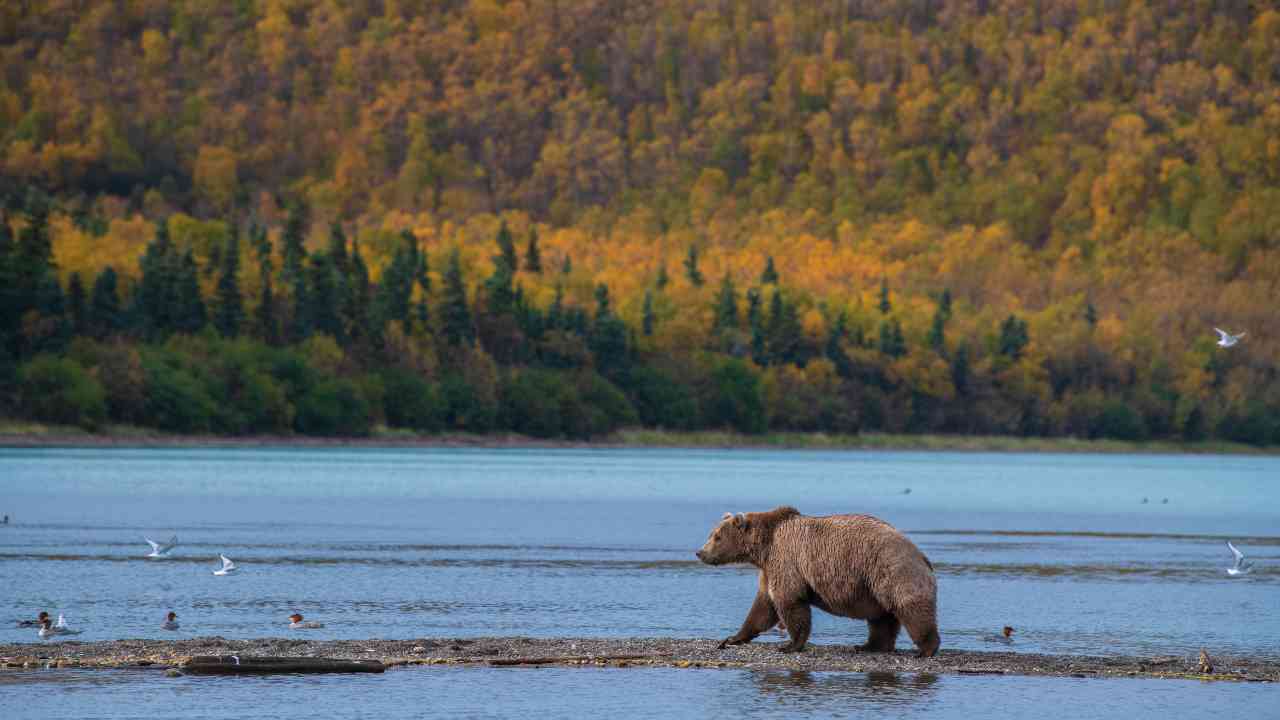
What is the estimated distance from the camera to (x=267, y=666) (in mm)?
29266

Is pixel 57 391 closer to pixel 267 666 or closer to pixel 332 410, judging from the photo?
pixel 332 410

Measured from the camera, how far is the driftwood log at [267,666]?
29.0 m

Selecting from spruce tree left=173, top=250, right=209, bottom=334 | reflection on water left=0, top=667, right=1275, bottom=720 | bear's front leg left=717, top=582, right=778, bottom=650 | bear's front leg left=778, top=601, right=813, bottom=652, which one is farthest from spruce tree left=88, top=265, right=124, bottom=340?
bear's front leg left=778, top=601, right=813, bottom=652

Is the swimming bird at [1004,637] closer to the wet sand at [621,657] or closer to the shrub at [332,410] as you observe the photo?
the wet sand at [621,657]

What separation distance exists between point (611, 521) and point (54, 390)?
84.6 metres

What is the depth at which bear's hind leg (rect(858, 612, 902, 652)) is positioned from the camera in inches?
1220

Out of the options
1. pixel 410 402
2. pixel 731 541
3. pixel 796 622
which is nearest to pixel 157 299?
pixel 410 402

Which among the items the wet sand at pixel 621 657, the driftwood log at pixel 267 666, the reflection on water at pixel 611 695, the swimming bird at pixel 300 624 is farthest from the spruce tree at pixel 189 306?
the reflection on water at pixel 611 695

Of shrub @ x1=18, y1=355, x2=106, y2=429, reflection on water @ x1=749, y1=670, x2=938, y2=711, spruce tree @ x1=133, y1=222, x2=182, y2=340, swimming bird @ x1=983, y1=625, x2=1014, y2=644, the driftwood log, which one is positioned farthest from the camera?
spruce tree @ x1=133, y1=222, x2=182, y2=340

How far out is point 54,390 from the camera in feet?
502

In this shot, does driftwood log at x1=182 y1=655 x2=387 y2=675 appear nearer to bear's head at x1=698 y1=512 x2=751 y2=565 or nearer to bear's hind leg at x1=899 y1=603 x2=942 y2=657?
bear's head at x1=698 y1=512 x2=751 y2=565

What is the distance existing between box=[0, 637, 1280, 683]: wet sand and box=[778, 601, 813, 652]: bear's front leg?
0.60 ft

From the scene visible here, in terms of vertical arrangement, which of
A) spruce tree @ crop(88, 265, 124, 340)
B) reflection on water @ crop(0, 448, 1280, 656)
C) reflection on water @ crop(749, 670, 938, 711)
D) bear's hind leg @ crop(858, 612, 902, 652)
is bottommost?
reflection on water @ crop(0, 448, 1280, 656)

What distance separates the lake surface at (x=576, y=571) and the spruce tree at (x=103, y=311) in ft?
181
